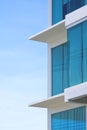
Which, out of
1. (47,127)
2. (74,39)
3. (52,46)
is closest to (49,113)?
(47,127)

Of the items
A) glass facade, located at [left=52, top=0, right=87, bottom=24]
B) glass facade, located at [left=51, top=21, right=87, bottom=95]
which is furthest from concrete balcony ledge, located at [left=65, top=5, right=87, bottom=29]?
glass facade, located at [left=52, top=0, right=87, bottom=24]

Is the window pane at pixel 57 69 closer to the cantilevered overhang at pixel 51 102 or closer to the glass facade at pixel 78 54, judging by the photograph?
the cantilevered overhang at pixel 51 102

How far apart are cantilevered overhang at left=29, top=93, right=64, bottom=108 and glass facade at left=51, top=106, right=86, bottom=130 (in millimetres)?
589

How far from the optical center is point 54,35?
90.6 feet

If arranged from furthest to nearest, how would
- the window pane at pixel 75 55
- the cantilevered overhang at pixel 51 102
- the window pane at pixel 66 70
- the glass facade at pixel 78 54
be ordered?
1. the window pane at pixel 66 70
2. the cantilevered overhang at pixel 51 102
3. the window pane at pixel 75 55
4. the glass facade at pixel 78 54

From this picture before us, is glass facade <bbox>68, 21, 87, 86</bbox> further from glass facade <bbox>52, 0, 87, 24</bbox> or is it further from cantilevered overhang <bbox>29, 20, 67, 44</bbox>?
glass facade <bbox>52, 0, 87, 24</bbox>

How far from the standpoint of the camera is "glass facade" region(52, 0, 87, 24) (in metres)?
26.5

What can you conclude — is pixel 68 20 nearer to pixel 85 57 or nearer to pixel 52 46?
pixel 85 57

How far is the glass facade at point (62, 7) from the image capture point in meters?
26.5

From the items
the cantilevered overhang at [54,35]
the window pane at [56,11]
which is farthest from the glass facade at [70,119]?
the window pane at [56,11]

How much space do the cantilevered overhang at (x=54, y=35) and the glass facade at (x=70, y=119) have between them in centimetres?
329

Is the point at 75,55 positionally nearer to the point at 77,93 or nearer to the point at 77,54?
the point at 77,54

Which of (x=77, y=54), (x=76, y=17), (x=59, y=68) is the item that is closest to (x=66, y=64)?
(x=59, y=68)

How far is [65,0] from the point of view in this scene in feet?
90.7
